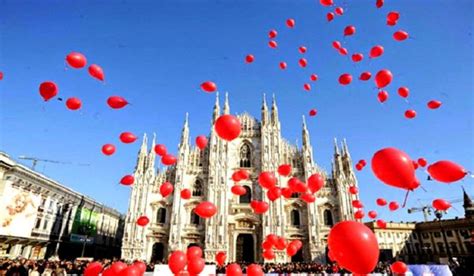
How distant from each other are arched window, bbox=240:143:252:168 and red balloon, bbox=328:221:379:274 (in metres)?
26.3

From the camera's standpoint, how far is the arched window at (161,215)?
2822 centimetres

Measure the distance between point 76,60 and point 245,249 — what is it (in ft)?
81.6

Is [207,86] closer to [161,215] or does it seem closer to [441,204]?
[441,204]

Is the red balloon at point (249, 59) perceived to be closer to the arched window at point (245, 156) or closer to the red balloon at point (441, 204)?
the red balloon at point (441, 204)

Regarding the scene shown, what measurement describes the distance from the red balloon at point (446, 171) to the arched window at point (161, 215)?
2625cm

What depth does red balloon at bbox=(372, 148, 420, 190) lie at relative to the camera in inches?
194

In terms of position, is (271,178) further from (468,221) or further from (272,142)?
(468,221)

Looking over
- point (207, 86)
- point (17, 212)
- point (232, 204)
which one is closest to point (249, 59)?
point (207, 86)

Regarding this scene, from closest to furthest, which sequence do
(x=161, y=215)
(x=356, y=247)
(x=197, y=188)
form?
(x=356, y=247) → (x=161, y=215) → (x=197, y=188)

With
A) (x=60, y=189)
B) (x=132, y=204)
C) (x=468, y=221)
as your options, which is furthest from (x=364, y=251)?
(x=468, y=221)

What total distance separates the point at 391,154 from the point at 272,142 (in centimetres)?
2533

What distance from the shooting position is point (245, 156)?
102ft

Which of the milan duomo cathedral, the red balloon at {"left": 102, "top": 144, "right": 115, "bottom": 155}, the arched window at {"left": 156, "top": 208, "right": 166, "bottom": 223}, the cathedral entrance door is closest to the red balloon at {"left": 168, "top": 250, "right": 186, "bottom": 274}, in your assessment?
the red balloon at {"left": 102, "top": 144, "right": 115, "bottom": 155}

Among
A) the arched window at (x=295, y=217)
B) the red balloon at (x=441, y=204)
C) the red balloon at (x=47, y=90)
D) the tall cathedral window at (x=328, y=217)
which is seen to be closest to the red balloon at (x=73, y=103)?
the red balloon at (x=47, y=90)
